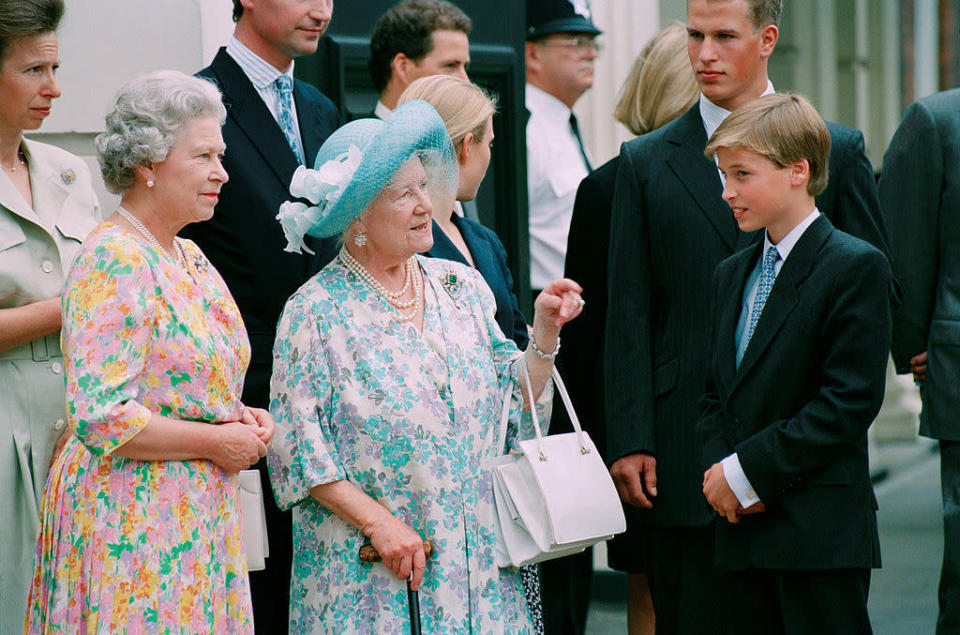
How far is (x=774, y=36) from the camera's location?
4.10 m

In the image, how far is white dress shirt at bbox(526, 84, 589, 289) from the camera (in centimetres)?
598

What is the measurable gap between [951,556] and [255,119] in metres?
2.56

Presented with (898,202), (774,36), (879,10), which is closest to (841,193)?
(774,36)

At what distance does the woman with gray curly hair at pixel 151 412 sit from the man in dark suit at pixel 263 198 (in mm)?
628

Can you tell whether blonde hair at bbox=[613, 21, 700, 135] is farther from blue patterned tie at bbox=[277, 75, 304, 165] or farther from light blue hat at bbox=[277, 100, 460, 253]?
light blue hat at bbox=[277, 100, 460, 253]

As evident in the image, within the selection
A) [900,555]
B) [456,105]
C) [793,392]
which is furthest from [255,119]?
[900,555]

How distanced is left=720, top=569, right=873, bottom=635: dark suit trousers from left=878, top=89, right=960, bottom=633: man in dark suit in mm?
1261

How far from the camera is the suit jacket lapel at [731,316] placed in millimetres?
3559

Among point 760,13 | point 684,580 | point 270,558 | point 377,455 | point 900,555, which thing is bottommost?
point 900,555

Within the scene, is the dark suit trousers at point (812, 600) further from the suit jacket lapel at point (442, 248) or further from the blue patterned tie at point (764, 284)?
the suit jacket lapel at point (442, 248)

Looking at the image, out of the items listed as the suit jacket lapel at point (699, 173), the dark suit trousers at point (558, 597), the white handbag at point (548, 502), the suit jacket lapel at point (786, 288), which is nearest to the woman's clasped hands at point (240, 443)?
the white handbag at point (548, 502)

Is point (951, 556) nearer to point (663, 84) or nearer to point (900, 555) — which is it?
point (663, 84)

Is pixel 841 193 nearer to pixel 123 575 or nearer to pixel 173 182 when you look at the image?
pixel 173 182

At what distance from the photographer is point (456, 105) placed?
4066 millimetres
